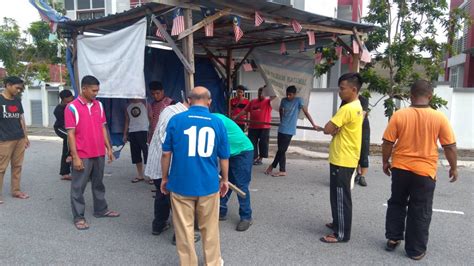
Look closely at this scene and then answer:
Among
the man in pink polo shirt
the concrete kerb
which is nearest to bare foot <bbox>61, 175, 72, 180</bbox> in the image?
the man in pink polo shirt

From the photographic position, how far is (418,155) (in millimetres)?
3445

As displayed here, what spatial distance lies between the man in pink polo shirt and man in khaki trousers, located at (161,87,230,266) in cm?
153

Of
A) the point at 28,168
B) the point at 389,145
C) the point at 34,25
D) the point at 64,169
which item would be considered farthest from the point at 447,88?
the point at 34,25

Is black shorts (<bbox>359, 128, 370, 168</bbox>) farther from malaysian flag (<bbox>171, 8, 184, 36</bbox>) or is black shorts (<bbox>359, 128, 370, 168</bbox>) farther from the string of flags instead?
Result: malaysian flag (<bbox>171, 8, 184, 36</bbox>)

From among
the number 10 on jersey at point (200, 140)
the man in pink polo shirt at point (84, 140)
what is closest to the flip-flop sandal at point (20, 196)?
the man in pink polo shirt at point (84, 140)

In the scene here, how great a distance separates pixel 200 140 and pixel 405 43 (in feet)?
23.8

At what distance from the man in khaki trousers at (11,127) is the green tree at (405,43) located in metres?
7.25

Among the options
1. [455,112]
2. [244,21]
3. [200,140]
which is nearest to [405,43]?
[455,112]

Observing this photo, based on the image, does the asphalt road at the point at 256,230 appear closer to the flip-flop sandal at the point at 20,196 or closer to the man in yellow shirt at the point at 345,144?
the flip-flop sandal at the point at 20,196

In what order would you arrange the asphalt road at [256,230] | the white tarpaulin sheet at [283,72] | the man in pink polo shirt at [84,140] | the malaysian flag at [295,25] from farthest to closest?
the white tarpaulin sheet at [283,72] < the malaysian flag at [295,25] < the man in pink polo shirt at [84,140] < the asphalt road at [256,230]

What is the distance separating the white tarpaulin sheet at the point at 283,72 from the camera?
705 centimetres

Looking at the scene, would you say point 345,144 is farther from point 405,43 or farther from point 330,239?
point 405,43

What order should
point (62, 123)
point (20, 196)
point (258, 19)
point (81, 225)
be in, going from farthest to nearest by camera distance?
point (62, 123) → point (20, 196) → point (258, 19) → point (81, 225)

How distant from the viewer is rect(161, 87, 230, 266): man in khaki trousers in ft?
9.68
